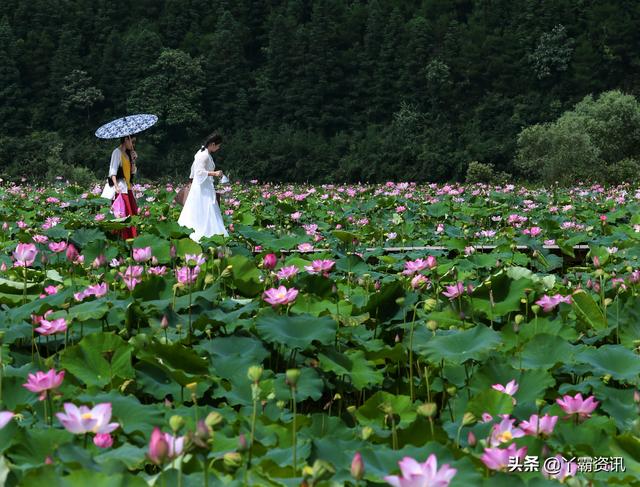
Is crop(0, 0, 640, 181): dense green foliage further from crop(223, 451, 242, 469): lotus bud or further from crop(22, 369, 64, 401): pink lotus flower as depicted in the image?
crop(223, 451, 242, 469): lotus bud

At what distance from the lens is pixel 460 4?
57.2 metres

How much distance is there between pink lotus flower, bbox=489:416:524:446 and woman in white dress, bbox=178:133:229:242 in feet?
18.1

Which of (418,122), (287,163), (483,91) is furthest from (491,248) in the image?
Answer: (483,91)

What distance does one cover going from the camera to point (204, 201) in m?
7.06

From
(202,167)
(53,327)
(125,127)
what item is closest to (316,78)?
(125,127)

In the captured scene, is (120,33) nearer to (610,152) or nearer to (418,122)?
(418,122)

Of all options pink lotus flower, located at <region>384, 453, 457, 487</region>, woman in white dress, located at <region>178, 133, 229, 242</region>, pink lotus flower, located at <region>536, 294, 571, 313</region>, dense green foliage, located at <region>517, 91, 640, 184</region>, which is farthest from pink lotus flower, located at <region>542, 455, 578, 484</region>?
dense green foliage, located at <region>517, 91, 640, 184</region>

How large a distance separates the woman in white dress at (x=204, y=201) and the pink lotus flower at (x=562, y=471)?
220 inches

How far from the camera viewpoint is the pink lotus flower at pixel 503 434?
4.93ft

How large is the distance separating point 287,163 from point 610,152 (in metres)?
17.9

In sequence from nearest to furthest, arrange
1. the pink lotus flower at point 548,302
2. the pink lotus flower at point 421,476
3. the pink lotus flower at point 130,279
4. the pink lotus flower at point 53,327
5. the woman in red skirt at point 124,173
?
the pink lotus flower at point 421,476, the pink lotus flower at point 53,327, the pink lotus flower at point 548,302, the pink lotus flower at point 130,279, the woman in red skirt at point 124,173

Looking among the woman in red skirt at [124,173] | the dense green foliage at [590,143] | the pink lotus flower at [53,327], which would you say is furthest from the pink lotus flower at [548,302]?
the dense green foliage at [590,143]

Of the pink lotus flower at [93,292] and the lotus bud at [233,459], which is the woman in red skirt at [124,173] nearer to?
the pink lotus flower at [93,292]

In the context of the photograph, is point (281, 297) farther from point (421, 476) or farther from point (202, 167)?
point (202, 167)
